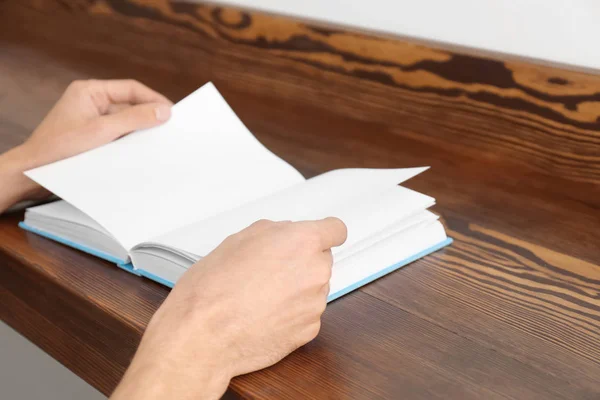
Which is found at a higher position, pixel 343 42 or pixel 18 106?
pixel 343 42

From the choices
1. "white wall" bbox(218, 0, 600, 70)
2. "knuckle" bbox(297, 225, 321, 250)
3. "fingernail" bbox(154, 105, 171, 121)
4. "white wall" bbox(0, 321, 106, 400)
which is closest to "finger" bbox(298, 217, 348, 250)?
"knuckle" bbox(297, 225, 321, 250)

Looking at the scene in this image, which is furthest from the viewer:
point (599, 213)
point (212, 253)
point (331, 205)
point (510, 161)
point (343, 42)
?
point (343, 42)

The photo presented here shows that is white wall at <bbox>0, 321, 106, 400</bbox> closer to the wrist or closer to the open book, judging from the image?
the open book

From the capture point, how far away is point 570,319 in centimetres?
79

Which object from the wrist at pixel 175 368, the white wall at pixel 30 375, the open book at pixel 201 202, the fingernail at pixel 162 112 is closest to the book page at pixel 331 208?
the open book at pixel 201 202

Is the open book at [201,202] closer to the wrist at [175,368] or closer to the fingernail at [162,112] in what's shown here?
the fingernail at [162,112]

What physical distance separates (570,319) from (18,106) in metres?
1.12

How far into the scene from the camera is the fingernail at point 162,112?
42.6 inches

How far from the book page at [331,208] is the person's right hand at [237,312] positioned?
68 millimetres

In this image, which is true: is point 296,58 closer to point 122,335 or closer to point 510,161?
point 510,161

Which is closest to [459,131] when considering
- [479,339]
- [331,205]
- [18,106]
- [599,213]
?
[599,213]

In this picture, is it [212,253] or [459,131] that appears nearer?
[212,253]

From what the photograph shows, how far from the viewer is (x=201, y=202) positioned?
3.20ft

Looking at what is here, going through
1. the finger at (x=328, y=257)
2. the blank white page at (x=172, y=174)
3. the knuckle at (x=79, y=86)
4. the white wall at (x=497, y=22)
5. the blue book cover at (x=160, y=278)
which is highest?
the white wall at (x=497, y=22)
